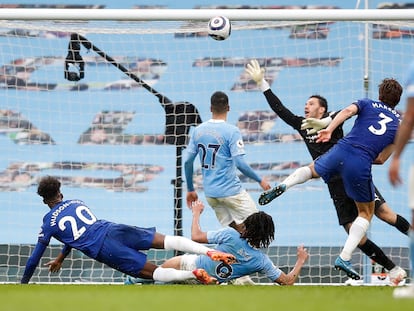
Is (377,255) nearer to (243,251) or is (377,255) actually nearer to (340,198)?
(340,198)

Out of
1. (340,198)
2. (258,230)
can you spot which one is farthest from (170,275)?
(340,198)

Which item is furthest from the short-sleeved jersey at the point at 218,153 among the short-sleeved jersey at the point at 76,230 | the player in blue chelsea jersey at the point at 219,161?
the short-sleeved jersey at the point at 76,230

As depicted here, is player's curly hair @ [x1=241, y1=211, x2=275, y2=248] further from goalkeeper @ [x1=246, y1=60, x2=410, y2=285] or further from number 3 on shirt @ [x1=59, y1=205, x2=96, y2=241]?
number 3 on shirt @ [x1=59, y1=205, x2=96, y2=241]

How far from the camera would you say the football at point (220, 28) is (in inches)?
402

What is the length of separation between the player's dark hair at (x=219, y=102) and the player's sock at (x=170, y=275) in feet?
6.37

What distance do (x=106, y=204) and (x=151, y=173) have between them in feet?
2.16

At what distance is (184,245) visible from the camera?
28.5ft

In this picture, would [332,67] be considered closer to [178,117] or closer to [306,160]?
[306,160]

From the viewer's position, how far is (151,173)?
1228 cm

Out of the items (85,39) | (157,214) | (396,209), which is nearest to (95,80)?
(85,39)

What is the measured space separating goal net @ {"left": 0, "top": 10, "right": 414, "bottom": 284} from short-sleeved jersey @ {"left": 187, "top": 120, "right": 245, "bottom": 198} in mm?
1893

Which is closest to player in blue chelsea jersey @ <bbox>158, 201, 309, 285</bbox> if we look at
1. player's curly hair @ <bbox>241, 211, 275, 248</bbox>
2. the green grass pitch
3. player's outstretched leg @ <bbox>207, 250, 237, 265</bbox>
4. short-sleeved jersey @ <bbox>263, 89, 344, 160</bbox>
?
player's curly hair @ <bbox>241, 211, 275, 248</bbox>

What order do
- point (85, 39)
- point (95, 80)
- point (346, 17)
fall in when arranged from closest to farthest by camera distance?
point (346, 17), point (85, 39), point (95, 80)

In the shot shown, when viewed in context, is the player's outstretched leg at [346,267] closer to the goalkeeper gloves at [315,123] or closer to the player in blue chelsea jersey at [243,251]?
the player in blue chelsea jersey at [243,251]
